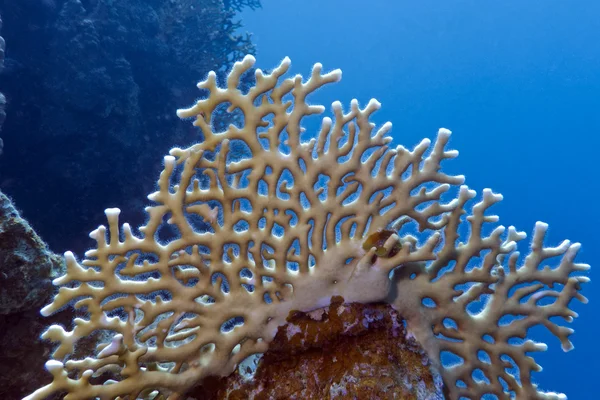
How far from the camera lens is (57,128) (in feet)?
28.9

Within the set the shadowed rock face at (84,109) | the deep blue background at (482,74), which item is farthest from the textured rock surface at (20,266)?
the deep blue background at (482,74)

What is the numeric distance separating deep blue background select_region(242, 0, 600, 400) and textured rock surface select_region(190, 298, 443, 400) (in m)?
90.4

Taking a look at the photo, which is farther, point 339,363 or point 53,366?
point 339,363

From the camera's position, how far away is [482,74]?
136 meters

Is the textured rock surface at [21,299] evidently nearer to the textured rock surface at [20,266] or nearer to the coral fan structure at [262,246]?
the textured rock surface at [20,266]

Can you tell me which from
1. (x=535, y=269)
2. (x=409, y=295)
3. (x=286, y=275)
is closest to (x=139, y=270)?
(x=286, y=275)

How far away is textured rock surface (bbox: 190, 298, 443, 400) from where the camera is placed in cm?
202

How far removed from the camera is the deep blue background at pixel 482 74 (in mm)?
96750

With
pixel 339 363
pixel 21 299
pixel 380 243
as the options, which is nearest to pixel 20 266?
pixel 21 299

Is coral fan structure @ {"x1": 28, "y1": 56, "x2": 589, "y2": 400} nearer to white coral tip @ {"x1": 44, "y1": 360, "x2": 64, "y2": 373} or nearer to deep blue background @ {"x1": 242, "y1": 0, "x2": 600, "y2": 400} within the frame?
white coral tip @ {"x1": 44, "y1": 360, "x2": 64, "y2": 373}

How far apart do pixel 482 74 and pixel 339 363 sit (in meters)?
155

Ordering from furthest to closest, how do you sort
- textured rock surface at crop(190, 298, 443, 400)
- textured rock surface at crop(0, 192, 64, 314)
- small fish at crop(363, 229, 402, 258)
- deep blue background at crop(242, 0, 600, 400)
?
deep blue background at crop(242, 0, 600, 400)
textured rock surface at crop(0, 192, 64, 314)
small fish at crop(363, 229, 402, 258)
textured rock surface at crop(190, 298, 443, 400)

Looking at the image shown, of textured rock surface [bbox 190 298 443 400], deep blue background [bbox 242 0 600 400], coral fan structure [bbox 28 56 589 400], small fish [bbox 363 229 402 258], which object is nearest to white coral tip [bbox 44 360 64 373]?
coral fan structure [bbox 28 56 589 400]

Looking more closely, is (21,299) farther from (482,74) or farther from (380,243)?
→ (482,74)
